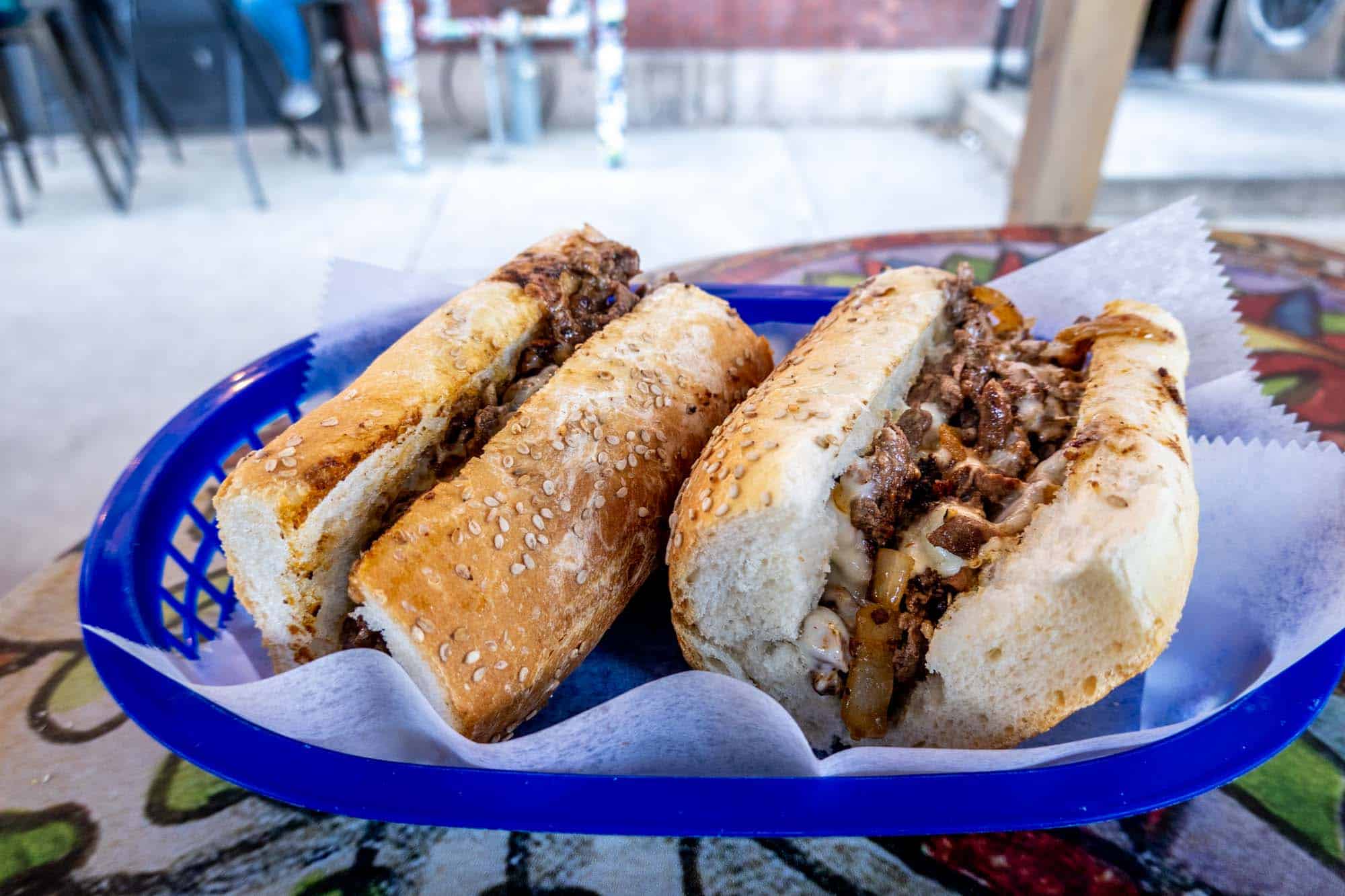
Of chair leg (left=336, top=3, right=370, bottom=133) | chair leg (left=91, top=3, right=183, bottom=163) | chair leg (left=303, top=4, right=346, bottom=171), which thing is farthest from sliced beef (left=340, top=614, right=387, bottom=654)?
chair leg (left=336, top=3, right=370, bottom=133)

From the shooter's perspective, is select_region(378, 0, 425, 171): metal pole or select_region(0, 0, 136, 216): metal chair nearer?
select_region(0, 0, 136, 216): metal chair

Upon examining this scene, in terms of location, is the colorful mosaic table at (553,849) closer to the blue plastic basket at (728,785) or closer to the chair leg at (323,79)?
the blue plastic basket at (728,785)

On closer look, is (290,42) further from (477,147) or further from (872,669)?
(872,669)

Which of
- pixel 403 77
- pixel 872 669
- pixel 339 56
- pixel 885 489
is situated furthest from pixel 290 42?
pixel 872 669

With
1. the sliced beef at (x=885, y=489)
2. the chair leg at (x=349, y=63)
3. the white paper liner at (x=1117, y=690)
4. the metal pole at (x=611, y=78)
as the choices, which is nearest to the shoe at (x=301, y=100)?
the chair leg at (x=349, y=63)

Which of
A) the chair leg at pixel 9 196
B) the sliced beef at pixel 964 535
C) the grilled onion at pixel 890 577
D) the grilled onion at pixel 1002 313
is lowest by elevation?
the chair leg at pixel 9 196

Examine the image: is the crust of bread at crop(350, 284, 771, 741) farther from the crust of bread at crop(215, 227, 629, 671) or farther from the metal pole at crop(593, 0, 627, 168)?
the metal pole at crop(593, 0, 627, 168)

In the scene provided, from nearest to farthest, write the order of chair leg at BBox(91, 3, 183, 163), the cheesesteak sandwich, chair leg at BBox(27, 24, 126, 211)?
the cheesesteak sandwich → chair leg at BBox(27, 24, 126, 211) → chair leg at BBox(91, 3, 183, 163)
